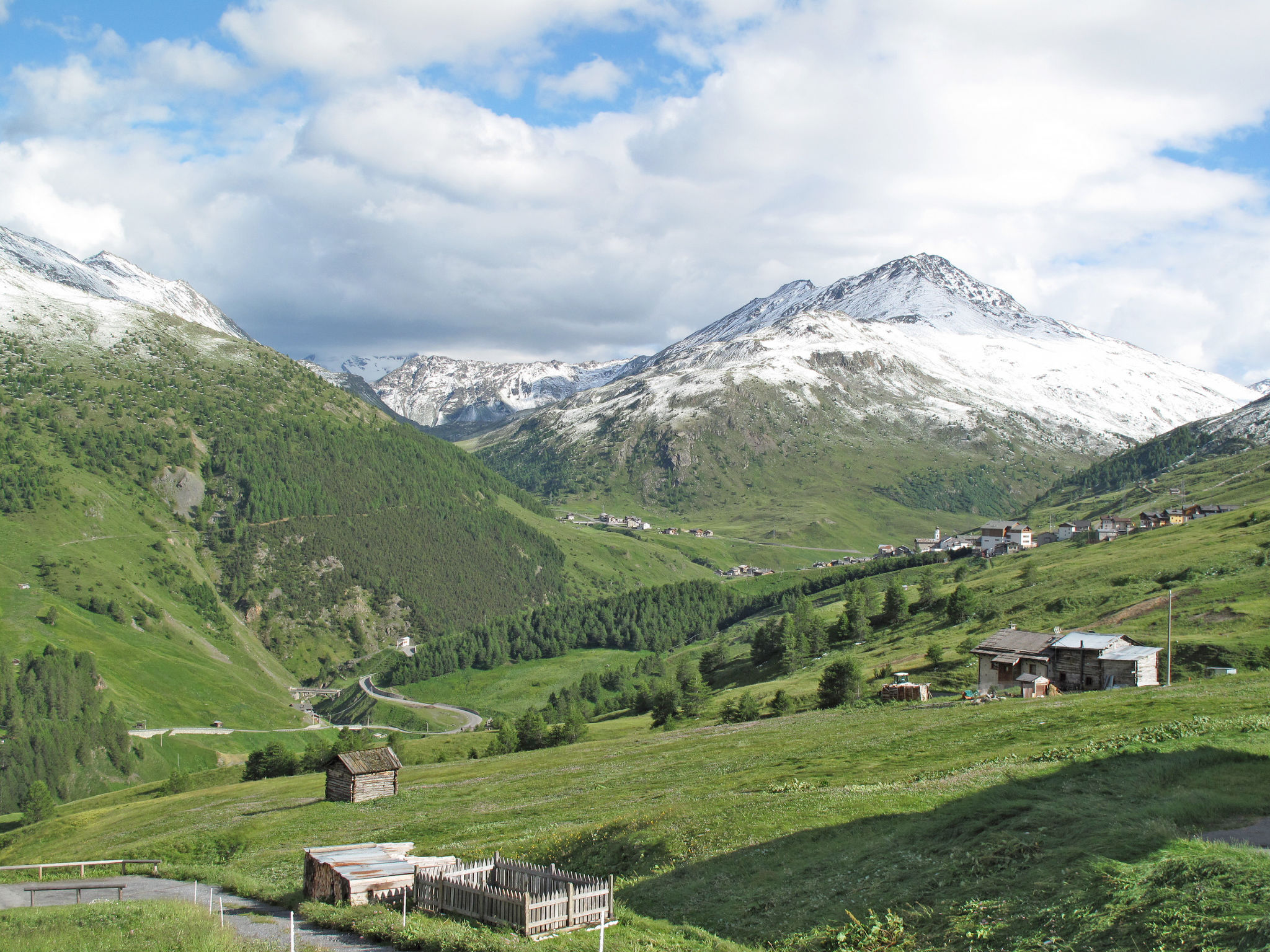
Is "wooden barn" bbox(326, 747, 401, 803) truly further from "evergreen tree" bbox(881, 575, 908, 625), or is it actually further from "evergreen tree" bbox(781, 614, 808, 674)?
"evergreen tree" bbox(881, 575, 908, 625)

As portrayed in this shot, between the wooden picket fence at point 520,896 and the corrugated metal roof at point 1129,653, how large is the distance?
236 ft

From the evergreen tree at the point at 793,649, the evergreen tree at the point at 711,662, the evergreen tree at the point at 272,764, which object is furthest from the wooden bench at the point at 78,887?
the evergreen tree at the point at 711,662

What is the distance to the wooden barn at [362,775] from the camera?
3029 inches

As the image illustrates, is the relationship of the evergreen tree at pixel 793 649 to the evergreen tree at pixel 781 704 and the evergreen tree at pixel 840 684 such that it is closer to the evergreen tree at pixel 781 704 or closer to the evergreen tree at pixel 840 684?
the evergreen tree at pixel 781 704

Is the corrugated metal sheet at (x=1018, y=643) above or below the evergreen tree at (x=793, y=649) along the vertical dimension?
above

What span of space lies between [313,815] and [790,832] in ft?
170

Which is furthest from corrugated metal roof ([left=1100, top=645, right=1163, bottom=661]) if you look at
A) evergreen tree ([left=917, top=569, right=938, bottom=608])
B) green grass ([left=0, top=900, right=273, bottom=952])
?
green grass ([left=0, top=900, right=273, bottom=952])

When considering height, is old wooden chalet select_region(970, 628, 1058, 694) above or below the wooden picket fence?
below

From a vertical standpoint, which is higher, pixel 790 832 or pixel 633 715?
pixel 790 832

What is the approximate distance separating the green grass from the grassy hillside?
14.4 feet

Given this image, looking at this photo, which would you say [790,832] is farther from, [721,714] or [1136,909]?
[721,714]

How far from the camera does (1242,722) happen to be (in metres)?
38.5

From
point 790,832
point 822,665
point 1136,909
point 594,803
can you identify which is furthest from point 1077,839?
point 822,665

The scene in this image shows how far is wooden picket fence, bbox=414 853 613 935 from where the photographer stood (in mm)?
24000
